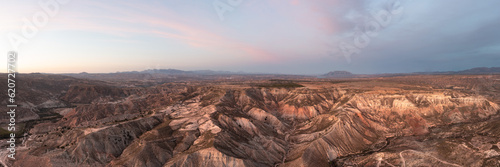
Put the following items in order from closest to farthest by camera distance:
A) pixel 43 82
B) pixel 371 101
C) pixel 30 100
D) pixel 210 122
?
pixel 210 122 < pixel 371 101 < pixel 30 100 < pixel 43 82

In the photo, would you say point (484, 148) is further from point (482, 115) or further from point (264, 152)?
point (264, 152)

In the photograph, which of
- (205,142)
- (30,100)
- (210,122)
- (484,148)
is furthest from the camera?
(30,100)

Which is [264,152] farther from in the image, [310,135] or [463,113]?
[463,113]

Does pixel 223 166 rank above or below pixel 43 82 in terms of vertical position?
below

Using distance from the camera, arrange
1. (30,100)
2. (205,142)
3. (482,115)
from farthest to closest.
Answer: (30,100) < (482,115) < (205,142)

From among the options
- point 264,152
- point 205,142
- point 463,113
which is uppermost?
point 463,113

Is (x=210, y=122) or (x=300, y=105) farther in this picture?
(x=300, y=105)

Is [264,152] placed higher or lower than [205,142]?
lower

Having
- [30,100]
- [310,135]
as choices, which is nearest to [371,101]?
[310,135]

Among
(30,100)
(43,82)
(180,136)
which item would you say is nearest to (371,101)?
(180,136)
